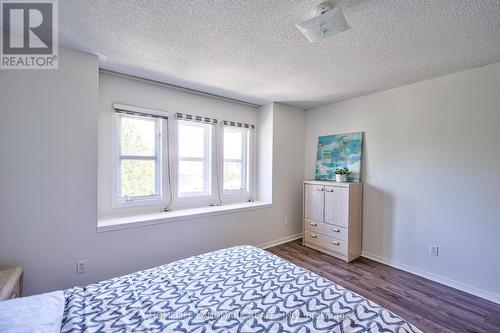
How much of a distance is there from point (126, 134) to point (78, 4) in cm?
151

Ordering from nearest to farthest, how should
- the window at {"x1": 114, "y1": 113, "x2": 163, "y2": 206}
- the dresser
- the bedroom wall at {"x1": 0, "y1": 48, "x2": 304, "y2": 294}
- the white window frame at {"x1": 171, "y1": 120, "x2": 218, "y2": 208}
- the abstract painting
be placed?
the bedroom wall at {"x1": 0, "y1": 48, "x2": 304, "y2": 294} < the window at {"x1": 114, "y1": 113, "x2": 163, "y2": 206} < the dresser < the white window frame at {"x1": 171, "y1": 120, "x2": 218, "y2": 208} < the abstract painting

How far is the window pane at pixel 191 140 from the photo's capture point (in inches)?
126

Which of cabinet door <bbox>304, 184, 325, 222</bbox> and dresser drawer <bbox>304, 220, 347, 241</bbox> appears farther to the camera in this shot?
cabinet door <bbox>304, 184, 325, 222</bbox>

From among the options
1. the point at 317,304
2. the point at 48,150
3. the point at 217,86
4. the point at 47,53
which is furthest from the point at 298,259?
the point at 47,53

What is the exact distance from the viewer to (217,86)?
2.99 meters

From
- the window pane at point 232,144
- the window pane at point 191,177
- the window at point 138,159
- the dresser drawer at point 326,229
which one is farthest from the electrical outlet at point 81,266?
the dresser drawer at point 326,229

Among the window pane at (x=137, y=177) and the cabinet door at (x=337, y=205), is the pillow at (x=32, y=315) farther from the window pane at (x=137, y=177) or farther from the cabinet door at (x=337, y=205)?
the cabinet door at (x=337, y=205)

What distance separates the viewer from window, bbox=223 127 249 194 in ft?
12.0

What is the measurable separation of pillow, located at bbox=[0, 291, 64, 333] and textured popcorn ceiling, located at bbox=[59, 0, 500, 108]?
1803mm

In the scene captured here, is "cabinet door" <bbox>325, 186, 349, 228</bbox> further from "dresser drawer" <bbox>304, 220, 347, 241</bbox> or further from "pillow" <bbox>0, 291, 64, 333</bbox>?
"pillow" <bbox>0, 291, 64, 333</bbox>

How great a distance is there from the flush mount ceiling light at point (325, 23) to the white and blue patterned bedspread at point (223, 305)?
1762 mm

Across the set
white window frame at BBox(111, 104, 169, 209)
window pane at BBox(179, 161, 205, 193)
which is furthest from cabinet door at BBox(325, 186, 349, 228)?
white window frame at BBox(111, 104, 169, 209)

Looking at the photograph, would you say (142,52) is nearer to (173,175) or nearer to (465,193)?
(173,175)

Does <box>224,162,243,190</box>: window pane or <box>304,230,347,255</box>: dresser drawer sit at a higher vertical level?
<box>224,162,243,190</box>: window pane
